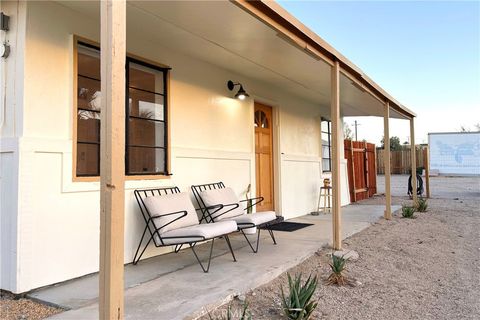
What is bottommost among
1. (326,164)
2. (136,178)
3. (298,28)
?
(136,178)

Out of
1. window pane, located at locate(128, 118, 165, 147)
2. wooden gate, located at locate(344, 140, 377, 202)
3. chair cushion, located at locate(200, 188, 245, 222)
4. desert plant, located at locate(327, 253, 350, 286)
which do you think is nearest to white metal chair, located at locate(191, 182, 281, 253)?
chair cushion, located at locate(200, 188, 245, 222)

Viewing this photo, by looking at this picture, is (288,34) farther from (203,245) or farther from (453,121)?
A: (453,121)

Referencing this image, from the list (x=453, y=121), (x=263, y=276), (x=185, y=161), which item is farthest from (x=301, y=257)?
(x=453, y=121)

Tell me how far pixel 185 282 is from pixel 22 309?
3.97 feet

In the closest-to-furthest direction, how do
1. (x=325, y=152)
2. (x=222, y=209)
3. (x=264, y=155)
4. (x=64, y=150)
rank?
(x=64, y=150)
(x=222, y=209)
(x=264, y=155)
(x=325, y=152)

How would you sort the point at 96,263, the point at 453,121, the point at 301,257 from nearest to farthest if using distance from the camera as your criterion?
the point at 96,263 < the point at 301,257 < the point at 453,121

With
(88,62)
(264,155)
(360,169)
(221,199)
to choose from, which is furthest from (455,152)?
(88,62)

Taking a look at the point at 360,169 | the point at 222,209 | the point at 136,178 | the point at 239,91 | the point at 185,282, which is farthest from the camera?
the point at 360,169

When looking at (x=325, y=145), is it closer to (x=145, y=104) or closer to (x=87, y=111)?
(x=145, y=104)

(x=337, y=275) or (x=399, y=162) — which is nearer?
(x=337, y=275)

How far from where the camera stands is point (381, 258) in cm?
417

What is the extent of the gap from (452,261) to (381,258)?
2.76 feet

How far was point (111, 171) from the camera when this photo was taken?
68.5 inches

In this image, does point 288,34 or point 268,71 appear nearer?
point 288,34
